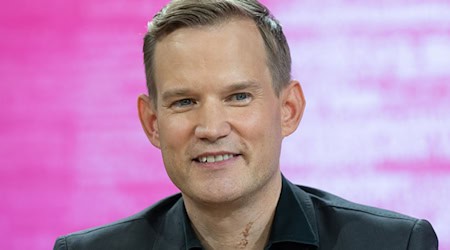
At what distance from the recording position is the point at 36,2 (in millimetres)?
3199

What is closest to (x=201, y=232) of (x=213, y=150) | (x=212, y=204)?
(x=212, y=204)

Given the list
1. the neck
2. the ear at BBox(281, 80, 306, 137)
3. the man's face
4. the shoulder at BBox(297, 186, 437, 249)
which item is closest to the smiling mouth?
the man's face

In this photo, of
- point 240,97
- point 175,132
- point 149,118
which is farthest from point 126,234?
point 240,97

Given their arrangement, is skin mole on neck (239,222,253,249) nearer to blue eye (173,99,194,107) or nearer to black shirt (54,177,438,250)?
black shirt (54,177,438,250)

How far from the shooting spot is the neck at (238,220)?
2.37 meters

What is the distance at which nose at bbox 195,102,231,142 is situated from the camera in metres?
2.22

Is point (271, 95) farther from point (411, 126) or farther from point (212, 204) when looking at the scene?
point (411, 126)

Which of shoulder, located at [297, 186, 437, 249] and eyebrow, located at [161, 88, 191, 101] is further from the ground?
eyebrow, located at [161, 88, 191, 101]

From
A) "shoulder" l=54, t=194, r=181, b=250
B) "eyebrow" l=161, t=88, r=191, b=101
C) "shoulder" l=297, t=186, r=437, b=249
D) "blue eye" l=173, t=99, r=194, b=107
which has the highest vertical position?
"eyebrow" l=161, t=88, r=191, b=101

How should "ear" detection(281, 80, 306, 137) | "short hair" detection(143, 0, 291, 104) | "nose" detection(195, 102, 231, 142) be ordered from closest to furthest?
"nose" detection(195, 102, 231, 142) → "short hair" detection(143, 0, 291, 104) → "ear" detection(281, 80, 306, 137)

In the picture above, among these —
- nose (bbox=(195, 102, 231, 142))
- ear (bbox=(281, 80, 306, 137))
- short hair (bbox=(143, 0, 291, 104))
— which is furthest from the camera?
ear (bbox=(281, 80, 306, 137))

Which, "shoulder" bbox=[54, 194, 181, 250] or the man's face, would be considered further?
"shoulder" bbox=[54, 194, 181, 250]

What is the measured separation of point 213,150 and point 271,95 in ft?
0.74

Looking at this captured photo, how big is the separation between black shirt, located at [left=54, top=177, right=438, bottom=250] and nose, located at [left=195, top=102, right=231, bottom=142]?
1.01 ft
